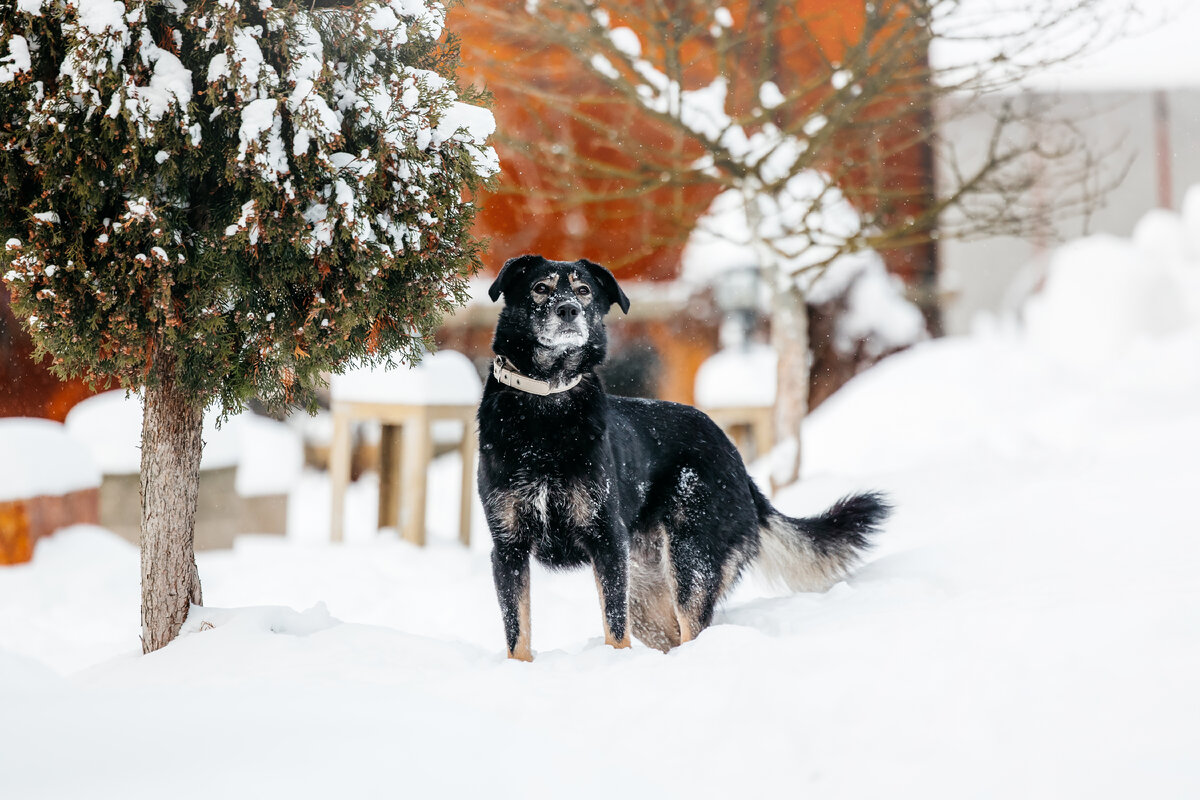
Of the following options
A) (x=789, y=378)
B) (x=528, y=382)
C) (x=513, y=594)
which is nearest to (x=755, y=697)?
(x=513, y=594)

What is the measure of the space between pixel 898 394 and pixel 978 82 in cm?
515

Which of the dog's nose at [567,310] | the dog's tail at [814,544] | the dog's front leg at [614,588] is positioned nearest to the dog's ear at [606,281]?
the dog's nose at [567,310]

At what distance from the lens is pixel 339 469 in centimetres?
767

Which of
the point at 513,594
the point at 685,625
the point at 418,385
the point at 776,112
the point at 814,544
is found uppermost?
the point at 776,112

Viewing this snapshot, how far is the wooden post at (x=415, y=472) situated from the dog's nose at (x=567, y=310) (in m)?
4.13

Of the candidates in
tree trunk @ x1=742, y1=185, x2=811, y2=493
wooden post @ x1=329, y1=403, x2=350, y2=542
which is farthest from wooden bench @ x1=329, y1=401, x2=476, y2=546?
tree trunk @ x1=742, y1=185, x2=811, y2=493

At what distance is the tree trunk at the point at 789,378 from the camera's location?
6.71 m

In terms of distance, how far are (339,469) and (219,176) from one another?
5023 millimetres

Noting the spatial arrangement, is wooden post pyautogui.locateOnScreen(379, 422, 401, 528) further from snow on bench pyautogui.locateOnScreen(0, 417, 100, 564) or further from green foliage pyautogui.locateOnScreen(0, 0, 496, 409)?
green foliage pyautogui.locateOnScreen(0, 0, 496, 409)

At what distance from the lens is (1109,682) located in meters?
2.23

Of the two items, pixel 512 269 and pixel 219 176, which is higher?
pixel 219 176

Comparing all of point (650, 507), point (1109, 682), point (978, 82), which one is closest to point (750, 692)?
point (1109, 682)

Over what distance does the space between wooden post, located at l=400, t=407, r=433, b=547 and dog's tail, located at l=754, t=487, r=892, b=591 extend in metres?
3.77

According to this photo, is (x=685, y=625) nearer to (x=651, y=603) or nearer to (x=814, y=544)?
(x=651, y=603)
